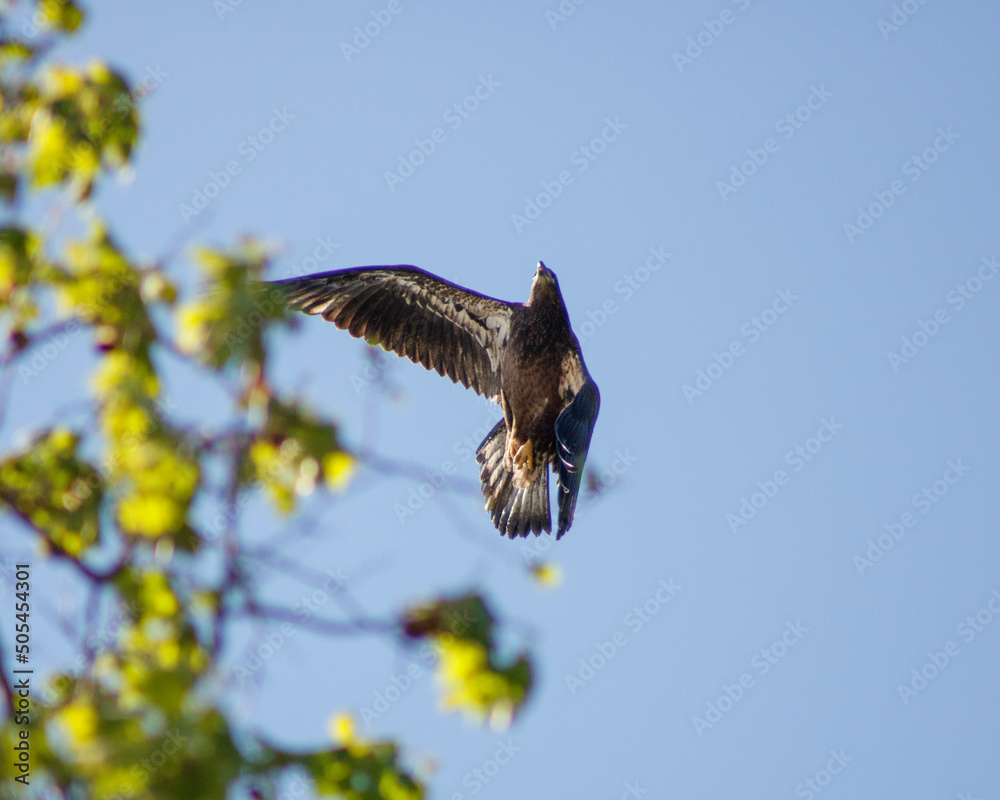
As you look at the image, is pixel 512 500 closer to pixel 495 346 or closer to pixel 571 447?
pixel 571 447

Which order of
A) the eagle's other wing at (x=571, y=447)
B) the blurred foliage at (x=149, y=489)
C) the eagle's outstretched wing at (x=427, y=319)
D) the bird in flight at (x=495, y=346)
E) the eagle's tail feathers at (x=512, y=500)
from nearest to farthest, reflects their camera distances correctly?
the blurred foliage at (x=149, y=489) < the eagle's other wing at (x=571, y=447) < the eagle's tail feathers at (x=512, y=500) < the bird in flight at (x=495, y=346) < the eagle's outstretched wing at (x=427, y=319)

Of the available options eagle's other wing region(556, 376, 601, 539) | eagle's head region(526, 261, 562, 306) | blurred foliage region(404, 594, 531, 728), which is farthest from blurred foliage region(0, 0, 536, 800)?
eagle's head region(526, 261, 562, 306)

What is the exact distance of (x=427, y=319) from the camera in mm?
7059

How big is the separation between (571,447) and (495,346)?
1.58 metres

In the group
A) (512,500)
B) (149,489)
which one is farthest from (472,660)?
(512,500)

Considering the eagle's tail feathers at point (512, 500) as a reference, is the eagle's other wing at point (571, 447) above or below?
above

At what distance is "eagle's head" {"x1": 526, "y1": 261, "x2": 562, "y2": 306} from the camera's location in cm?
674

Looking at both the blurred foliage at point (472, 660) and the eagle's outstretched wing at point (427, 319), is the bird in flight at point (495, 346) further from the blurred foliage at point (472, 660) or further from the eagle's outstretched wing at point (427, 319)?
the blurred foliage at point (472, 660)

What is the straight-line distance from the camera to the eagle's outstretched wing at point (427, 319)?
683cm

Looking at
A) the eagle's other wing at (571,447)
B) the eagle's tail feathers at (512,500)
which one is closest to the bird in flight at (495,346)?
the eagle's tail feathers at (512,500)

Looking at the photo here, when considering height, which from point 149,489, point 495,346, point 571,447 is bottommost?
point 149,489

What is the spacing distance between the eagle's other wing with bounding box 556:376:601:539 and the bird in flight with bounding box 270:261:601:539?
0.18m

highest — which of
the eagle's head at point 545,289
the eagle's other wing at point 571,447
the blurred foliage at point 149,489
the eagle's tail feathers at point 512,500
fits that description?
the eagle's head at point 545,289

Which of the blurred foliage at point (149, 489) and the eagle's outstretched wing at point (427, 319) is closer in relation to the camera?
the blurred foliage at point (149, 489)
